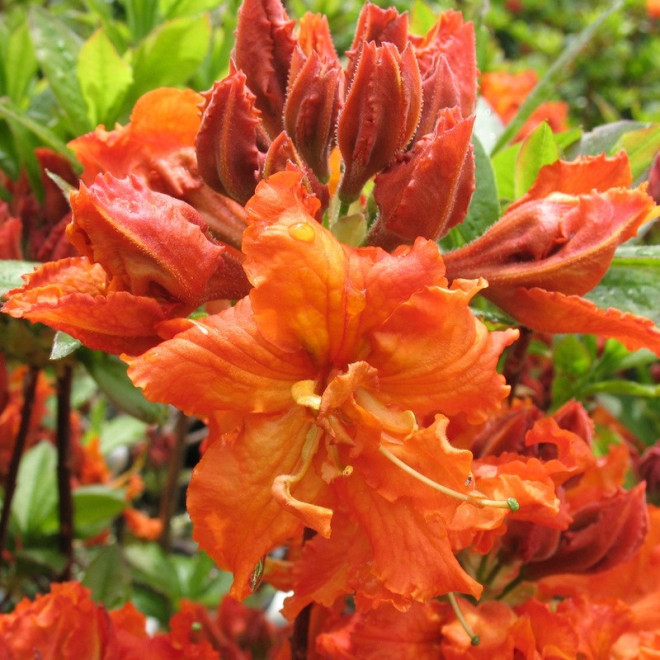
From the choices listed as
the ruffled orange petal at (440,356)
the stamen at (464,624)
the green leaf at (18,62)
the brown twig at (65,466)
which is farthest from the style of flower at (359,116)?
the green leaf at (18,62)

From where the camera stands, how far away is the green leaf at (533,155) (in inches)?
35.8

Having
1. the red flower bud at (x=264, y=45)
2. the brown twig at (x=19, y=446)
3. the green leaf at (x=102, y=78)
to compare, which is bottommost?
the brown twig at (x=19, y=446)

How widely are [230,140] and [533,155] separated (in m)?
0.38

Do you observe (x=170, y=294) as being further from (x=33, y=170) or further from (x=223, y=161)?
(x=33, y=170)

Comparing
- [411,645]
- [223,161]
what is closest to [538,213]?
[223,161]

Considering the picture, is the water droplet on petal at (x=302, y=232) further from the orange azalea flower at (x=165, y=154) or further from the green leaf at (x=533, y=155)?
the green leaf at (x=533, y=155)

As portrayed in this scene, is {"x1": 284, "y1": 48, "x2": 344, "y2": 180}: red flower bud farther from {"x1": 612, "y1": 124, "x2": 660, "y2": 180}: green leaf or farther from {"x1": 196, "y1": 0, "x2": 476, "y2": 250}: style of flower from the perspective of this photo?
{"x1": 612, "y1": 124, "x2": 660, "y2": 180}: green leaf

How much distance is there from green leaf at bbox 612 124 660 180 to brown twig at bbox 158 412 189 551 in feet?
3.03

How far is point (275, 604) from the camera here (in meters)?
1.71

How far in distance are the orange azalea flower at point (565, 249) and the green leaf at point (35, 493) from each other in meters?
1.06

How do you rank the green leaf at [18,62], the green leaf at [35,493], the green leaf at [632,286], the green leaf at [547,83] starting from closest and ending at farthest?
the green leaf at [632,286], the green leaf at [547,83], the green leaf at [18,62], the green leaf at [35,493]

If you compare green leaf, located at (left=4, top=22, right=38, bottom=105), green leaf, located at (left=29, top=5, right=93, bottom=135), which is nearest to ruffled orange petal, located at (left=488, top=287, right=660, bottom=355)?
green leaf, located at (left=29, top=5, right=93, bottom=135)

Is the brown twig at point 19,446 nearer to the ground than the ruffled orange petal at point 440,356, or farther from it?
nearer to the ground

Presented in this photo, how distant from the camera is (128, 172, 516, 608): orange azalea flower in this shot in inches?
23.6
